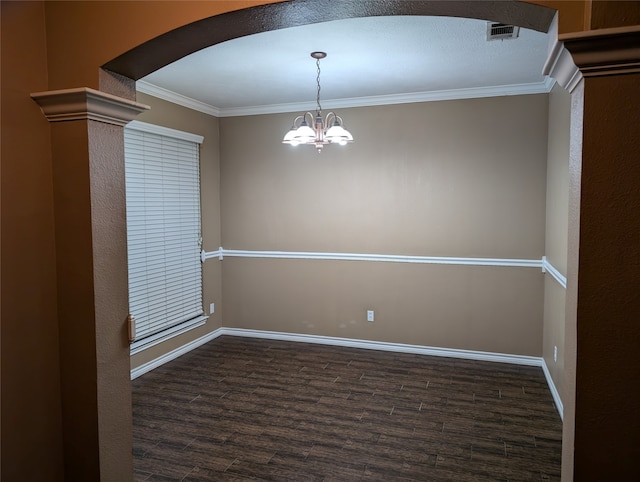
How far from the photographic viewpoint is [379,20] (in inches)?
109

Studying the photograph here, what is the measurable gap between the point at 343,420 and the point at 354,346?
5.74 feet

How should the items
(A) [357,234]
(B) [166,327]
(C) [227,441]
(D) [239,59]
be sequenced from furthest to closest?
(A) [357,234] → (B) [166,327] → (D) [239,59] → (C) [227,441]

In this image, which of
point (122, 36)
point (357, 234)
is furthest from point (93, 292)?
point (357, 234)

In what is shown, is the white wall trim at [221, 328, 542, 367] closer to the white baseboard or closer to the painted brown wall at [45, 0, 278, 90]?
the white baseboard

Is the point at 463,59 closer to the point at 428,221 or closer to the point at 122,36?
the point at 428,221

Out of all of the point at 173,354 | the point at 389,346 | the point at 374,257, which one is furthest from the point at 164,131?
the point at 389,346

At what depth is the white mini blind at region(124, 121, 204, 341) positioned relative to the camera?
4133mm

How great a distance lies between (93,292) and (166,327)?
3.05 m

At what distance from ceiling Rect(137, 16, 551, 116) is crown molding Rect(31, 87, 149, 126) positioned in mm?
1530

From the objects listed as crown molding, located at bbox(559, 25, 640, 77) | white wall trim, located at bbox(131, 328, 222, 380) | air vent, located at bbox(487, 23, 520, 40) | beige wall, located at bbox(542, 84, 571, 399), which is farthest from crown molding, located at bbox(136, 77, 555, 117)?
crown molding, located at bbox(559, 25, 640, 77)

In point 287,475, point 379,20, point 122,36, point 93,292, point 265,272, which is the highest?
point 379,20

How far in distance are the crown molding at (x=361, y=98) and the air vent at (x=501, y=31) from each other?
4.35 feet

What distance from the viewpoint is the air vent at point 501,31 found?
9.24 feet

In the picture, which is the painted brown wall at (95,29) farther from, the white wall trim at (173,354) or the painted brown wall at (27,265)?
the white wall trim at (173,354)
